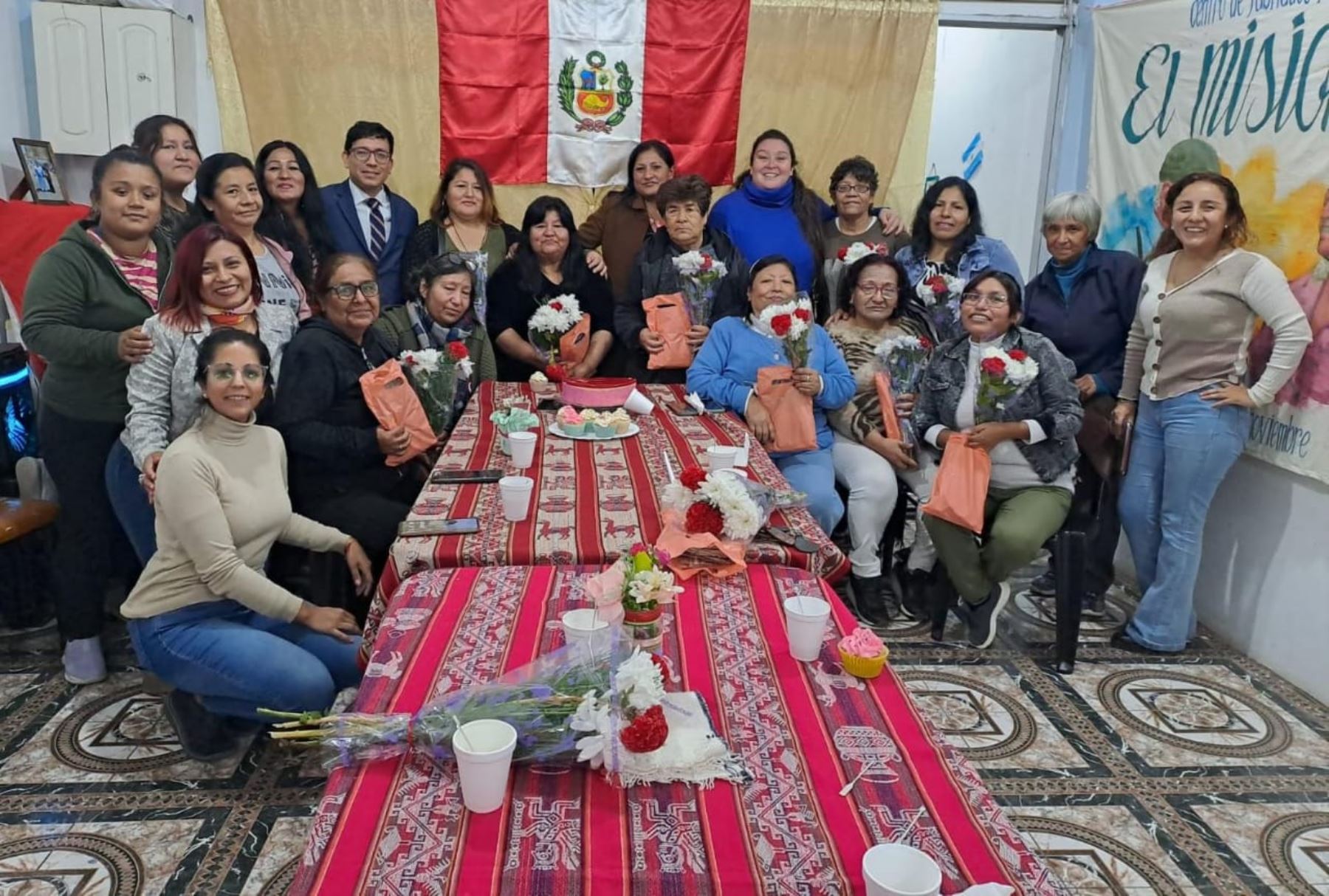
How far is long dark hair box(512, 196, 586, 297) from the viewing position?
3.95 m

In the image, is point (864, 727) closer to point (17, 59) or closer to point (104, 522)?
point (104, 522)

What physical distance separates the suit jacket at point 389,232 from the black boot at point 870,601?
2313 mm

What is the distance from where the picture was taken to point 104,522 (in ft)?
9.82

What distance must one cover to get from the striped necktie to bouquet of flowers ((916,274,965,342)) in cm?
233

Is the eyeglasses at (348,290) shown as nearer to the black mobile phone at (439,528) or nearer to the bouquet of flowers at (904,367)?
the black mobile phone at (439,528)

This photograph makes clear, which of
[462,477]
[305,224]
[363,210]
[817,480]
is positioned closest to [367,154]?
[363,210]

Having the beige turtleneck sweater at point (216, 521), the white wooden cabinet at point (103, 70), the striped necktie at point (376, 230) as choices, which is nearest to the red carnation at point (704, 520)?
the beige turtleneck sweater at point (216, 521)

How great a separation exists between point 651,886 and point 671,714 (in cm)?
32

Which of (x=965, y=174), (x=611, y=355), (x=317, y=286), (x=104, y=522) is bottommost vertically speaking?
(x=104, y=522)

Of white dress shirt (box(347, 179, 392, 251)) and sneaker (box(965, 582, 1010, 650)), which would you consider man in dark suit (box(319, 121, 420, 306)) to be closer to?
white dress shirt (box(347, 179, 392, 251))

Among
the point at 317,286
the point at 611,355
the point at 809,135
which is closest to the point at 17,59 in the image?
the point at 317,286

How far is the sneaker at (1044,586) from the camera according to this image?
397 cm

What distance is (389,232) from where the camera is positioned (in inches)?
162

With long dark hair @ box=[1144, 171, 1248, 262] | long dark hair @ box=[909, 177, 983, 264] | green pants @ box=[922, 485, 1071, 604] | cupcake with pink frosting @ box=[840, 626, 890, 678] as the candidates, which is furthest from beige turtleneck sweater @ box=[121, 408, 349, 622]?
long dark hair @ box=[1144, 171, 1248, 262]
